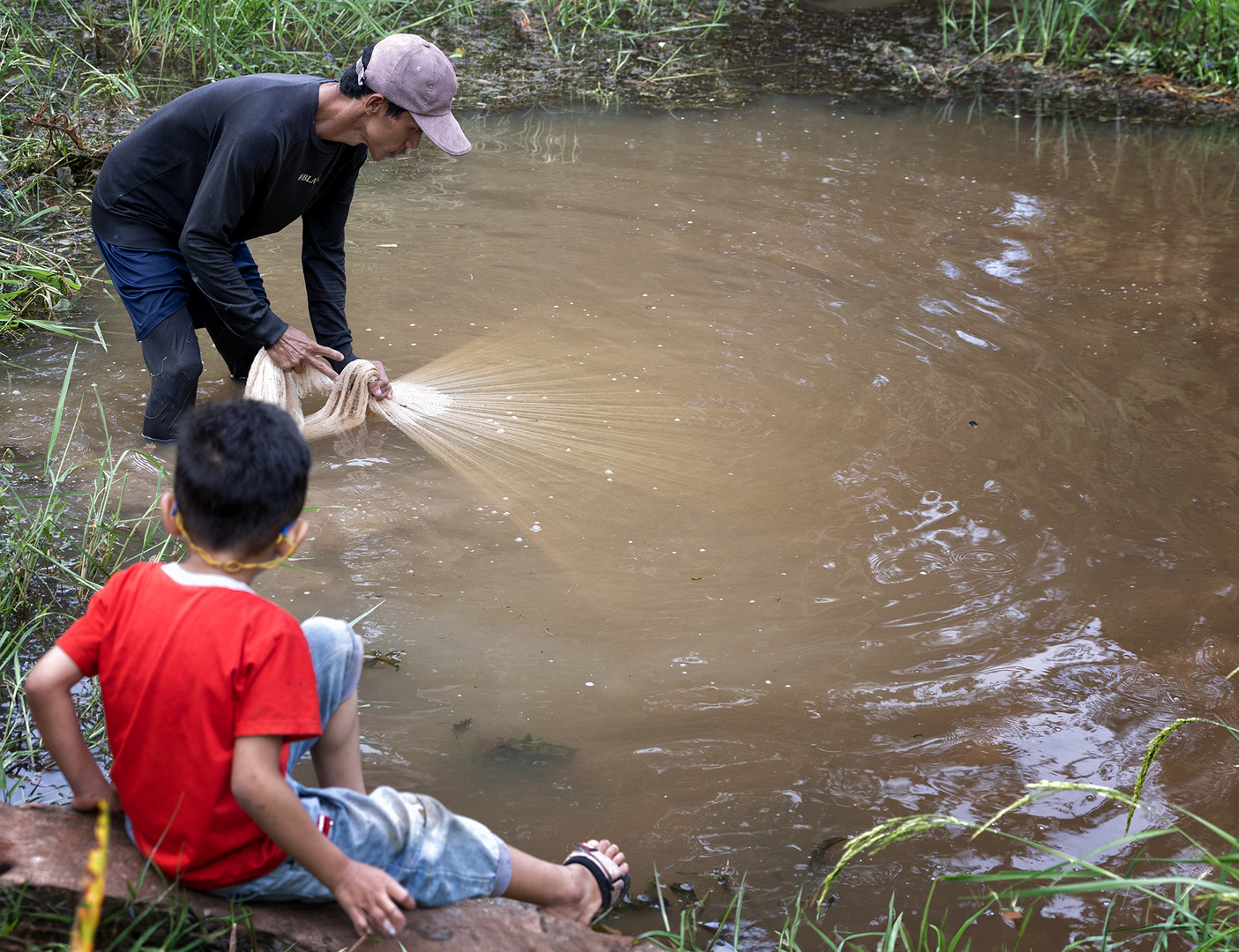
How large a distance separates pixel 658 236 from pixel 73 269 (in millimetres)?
2799

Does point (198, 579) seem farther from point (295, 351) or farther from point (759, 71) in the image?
point (759, 71)

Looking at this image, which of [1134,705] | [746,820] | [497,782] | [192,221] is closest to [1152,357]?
[1134,705]

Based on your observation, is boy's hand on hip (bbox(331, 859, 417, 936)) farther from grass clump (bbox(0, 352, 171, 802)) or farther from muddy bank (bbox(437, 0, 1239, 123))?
muddy bank (bbox(437, 0, 1239, 123))

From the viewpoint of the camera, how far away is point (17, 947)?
1.61 metres

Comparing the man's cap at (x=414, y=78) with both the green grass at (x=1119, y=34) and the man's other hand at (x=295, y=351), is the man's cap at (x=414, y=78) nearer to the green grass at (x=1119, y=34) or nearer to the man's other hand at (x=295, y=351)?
the man's other hand at (x=295, y=351)

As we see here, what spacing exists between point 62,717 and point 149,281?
7.05 feet

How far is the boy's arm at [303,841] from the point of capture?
149 centimetres

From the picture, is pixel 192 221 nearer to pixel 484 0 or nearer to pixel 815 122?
pixel 815 122

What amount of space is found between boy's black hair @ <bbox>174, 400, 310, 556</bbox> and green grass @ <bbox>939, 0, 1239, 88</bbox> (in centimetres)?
801

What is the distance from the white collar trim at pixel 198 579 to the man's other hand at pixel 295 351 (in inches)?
76.2

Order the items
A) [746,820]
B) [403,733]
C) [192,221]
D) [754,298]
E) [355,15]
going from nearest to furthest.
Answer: [746,820] → [403,733] → [192,221] → [754,298] → [355,15]

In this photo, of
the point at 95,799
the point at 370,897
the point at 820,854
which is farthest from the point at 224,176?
the point at 820,854

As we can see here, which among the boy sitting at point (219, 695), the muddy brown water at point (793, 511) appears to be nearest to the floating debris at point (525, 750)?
the muddy brown water at point (793, 511)

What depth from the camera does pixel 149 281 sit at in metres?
3.35
